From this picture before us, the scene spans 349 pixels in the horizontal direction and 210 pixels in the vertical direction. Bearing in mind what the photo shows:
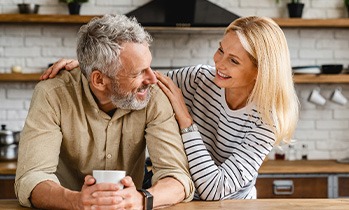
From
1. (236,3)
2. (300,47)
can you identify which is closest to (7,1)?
(236,3)

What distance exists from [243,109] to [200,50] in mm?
2542

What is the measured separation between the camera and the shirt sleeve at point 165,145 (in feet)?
8.04

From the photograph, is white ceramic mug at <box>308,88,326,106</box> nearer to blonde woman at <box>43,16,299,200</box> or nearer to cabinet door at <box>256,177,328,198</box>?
cabinet door at <box>256,177,328,198</box>

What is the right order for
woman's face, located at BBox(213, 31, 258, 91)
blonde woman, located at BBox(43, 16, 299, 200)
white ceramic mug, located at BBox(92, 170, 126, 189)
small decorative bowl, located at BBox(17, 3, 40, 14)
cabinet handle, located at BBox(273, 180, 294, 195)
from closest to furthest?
1. white ceramic mug, located at BBox(92, 170, 126, 189)
2. blonde woman, located at BBox(43, 16, 299, 200)
3. woman's face, located at BBox(213, 31, 258, 91)
4. cabinet handle, located at BBox(273, 180, 294, 195)
5. small decorative bowl, located at BBox(17, 3, 40, 14)

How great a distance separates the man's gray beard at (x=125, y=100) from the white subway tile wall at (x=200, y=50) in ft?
8.93

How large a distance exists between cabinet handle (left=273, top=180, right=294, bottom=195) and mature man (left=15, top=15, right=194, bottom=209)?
7.26 feet

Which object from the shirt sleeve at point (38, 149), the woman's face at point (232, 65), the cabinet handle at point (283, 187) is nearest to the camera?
the shirt sleeve at point (38, 149)

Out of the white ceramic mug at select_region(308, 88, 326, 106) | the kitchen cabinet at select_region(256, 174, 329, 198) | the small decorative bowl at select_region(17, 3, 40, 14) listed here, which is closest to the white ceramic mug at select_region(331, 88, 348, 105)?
the white ceramic mug at select_region(308, 88, 326, 106)

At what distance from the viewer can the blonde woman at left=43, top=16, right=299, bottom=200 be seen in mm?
2551

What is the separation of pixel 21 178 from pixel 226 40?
3.11 ft

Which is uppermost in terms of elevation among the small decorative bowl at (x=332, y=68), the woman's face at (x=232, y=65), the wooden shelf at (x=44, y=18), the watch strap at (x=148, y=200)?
the wooden shelf at (x=44, y=18)

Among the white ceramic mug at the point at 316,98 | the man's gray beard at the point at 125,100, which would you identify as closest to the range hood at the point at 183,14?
the white ceramic mug at the point at 316,98

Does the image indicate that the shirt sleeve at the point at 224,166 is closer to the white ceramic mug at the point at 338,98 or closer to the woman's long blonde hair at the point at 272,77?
the woman's long blonde hair at the point at 272,77

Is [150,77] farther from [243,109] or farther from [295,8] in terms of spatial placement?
[295,8]
